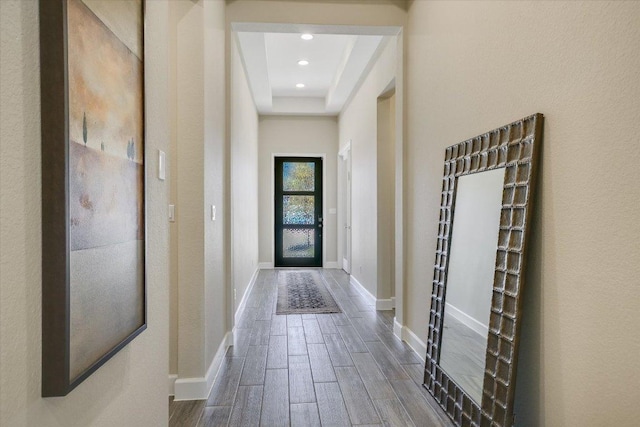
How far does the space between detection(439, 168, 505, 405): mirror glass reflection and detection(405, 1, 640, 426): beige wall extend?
0.23 meters

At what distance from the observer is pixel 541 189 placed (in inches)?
62.3

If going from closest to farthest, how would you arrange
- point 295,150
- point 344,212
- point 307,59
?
1. point 307,59
2. point 344,212
3. point 295,150

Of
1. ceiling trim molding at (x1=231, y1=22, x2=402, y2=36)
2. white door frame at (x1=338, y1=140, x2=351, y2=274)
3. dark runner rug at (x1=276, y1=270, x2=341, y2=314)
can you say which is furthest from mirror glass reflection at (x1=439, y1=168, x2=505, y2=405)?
white door frame at (x1=338, y1=140, x2=351, y2=274)

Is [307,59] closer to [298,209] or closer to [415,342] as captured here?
[298,209]

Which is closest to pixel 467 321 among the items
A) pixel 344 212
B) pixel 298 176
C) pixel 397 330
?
pixel 397 330

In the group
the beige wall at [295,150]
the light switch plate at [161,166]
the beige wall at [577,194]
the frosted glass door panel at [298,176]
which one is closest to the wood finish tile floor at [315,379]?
the beige wall at [577,194]

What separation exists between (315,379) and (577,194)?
6.21ft

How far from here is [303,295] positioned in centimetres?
512

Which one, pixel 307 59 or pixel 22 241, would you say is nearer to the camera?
pixel 22 241

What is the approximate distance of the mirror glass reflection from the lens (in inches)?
73.3

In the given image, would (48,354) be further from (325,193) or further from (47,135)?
(325,193)

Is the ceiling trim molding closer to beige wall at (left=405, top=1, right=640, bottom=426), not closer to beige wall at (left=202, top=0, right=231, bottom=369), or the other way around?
beige wall at (left=202, top=0, right=231, bottom=369)

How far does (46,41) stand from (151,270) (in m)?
0.82

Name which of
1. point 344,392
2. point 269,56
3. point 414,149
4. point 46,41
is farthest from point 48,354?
point 269,56
